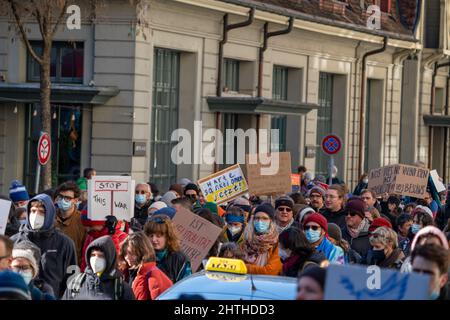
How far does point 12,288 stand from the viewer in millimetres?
6309

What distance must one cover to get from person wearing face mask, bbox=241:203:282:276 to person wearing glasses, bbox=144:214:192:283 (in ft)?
1.73

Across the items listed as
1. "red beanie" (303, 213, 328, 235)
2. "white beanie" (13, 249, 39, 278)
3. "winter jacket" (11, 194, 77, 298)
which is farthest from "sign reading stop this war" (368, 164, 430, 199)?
"white beanie" (13, 249, 39, 278)

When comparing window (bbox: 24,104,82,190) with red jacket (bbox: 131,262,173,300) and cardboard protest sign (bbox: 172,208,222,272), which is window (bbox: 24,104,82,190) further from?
red jacket (bbox: 131,262,173,300)

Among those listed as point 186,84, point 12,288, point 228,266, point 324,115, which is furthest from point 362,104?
point 12,288

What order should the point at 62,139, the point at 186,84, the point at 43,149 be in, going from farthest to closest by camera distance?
1. the point at 186,84
2. the point at 62,139
3. the point at 43,149

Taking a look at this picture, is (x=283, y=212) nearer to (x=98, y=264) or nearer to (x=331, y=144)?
(x=98, y=264)

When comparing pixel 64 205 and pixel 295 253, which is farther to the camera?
pixel 64 205

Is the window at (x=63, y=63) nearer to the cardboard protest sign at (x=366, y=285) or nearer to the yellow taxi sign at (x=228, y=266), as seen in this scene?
the yellow taxi sign at (x=228, y=266)

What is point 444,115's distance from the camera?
46500mm

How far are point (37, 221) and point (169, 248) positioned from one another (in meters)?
1.12

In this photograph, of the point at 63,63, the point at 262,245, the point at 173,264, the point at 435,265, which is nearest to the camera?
the point at 435,265

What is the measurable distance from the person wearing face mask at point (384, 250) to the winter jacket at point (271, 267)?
108 cm
